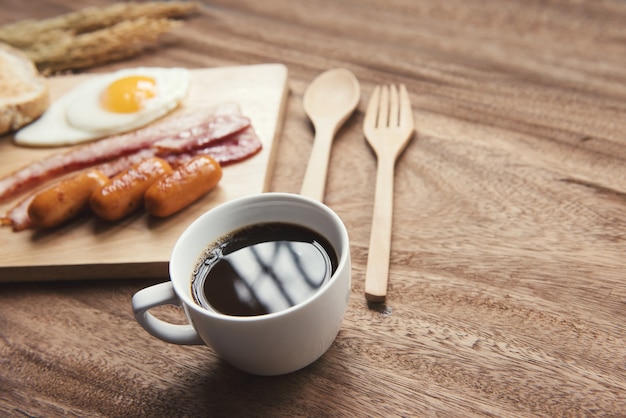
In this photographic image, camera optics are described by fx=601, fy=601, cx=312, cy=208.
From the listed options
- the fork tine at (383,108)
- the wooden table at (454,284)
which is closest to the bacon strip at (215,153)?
the wooden table at (454,284)

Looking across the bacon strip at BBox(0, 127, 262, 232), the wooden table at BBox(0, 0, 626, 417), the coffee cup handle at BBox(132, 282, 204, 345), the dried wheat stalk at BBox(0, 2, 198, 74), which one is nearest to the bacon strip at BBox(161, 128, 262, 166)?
the bacon strip at BBox(0, 127, 262, 232)

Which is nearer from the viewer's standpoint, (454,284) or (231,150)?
(454,284)

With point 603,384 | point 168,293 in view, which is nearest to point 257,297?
point 168,293

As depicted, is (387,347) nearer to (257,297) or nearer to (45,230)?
(257,297)

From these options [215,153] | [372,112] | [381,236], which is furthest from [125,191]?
[372,112]

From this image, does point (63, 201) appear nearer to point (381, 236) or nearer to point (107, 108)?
point (107, 108)

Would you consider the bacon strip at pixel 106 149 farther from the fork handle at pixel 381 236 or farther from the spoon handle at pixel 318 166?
the fork handle at pixel 381 236
